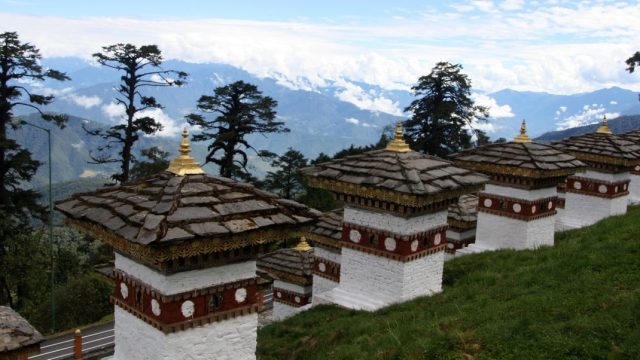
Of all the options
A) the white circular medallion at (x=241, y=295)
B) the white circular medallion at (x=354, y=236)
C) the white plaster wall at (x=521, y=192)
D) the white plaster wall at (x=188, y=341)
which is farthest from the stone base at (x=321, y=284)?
the white circular medallion at (x=241, y=295)

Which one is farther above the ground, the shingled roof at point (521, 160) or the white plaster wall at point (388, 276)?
the shingled roof at point (521, 160)

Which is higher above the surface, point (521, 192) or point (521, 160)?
point (521, 160)

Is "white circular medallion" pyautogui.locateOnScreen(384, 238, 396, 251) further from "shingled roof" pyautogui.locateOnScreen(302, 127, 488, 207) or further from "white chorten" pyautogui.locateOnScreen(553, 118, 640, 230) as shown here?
"white chorten" pyautogui.locateOnScreen(553, 118, 640, 230)

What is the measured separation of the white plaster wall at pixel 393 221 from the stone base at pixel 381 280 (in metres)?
0.65

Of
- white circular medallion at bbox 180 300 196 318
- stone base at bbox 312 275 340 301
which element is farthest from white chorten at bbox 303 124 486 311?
white circular medallion at bbox 180 300 196 318

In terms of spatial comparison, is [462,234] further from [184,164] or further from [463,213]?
[184,164]

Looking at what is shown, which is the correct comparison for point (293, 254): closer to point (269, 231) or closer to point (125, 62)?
point (269, 231)

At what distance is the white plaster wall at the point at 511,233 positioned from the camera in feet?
48.4

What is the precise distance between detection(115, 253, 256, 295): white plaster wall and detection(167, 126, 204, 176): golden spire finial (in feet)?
4.88

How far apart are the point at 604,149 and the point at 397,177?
9471mm

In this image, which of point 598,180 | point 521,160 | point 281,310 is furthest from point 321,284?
point 598,180

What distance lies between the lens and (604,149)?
1720 cm

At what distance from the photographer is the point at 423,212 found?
11438 mm

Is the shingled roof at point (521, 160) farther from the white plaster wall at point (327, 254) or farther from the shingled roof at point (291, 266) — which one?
the shingled roof at point (291, 266)
